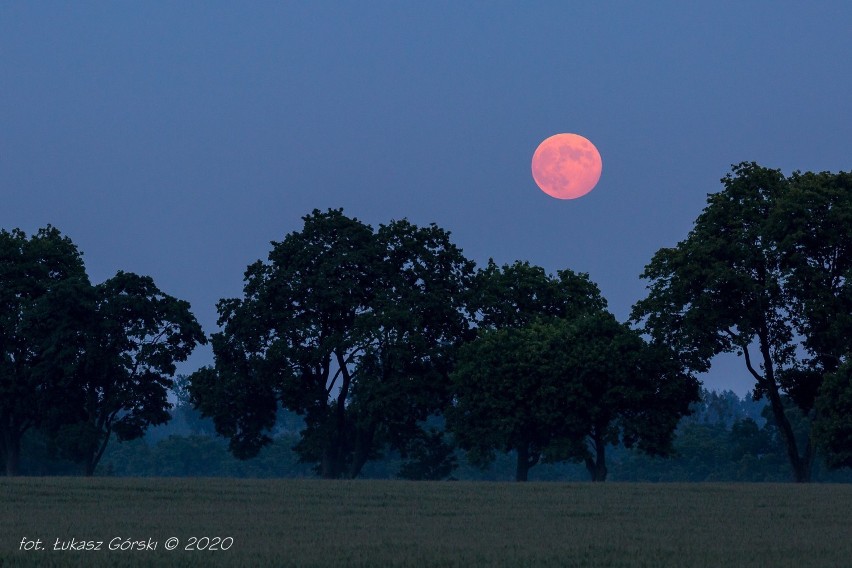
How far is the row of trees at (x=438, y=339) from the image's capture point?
247 ft

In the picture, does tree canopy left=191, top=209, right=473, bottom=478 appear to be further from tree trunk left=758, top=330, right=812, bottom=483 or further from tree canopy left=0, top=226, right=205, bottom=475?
tree trunk left=758, top=330, right=812, bottom=483

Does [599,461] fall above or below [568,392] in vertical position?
below

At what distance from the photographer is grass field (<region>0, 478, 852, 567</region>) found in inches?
1117

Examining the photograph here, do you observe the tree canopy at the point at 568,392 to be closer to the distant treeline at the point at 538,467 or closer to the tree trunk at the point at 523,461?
the tree trunk at the point at 523,461

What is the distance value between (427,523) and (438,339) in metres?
51.8

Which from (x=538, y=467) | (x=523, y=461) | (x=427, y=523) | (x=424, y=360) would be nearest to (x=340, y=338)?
(x=424, y=360)

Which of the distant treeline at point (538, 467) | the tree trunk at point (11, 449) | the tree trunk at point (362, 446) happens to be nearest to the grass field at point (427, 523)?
the tree trunk at point (362, 446)

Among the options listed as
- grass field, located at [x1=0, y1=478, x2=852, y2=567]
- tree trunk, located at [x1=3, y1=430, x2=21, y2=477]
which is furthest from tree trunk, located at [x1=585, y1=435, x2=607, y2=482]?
tree trunk, located at [x1=3, y1=430, x2=21, y2=477]

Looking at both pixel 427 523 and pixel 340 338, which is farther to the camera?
pixel 340 338

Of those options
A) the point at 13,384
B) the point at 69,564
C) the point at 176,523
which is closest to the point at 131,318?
the point at 13,384

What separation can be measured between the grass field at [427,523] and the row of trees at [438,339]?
21824 millimetres

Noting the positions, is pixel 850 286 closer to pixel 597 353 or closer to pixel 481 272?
pixel 597 353

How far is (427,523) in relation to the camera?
37.7m

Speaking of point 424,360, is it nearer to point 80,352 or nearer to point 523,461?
point 523,461
